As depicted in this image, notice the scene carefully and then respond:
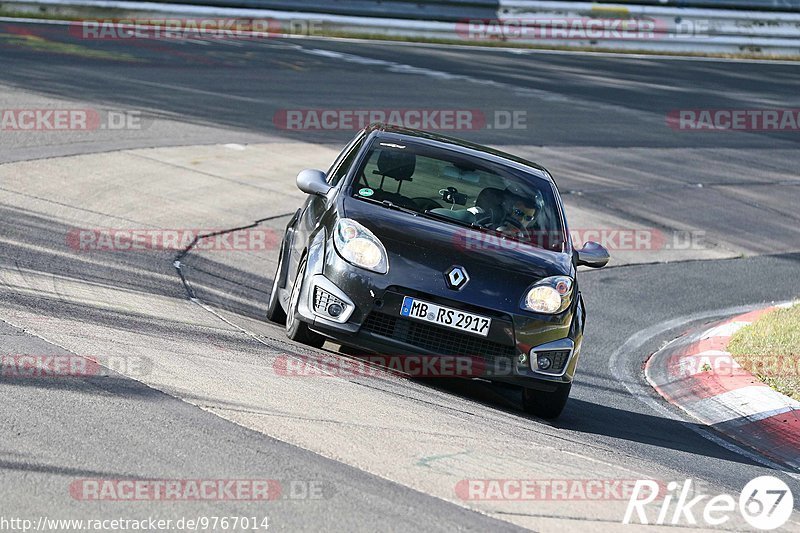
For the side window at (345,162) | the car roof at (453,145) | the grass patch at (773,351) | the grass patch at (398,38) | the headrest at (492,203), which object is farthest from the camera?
the grass patch at (398,38)

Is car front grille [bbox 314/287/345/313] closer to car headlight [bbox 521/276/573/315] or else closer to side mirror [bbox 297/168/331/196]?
side mirror [bbox 297/168/331/196]

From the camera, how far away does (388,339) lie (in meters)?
7.08

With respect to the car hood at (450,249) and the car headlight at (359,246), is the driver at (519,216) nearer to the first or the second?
the car hood at (450,249)

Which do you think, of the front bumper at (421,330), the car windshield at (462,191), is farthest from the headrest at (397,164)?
the front bumper at (421,330)

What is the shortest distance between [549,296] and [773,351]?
3.14 metres

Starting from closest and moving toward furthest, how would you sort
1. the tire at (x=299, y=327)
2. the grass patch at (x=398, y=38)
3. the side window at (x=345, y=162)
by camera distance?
the tire at (x=299, y=327) → the side window at (x=345, y=162) → the grass patch at (x=398, y=38)

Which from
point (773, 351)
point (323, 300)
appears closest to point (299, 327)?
point (323, 300)

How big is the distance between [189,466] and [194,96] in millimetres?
13732

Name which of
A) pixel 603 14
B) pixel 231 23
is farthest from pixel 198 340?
pixel 603 14

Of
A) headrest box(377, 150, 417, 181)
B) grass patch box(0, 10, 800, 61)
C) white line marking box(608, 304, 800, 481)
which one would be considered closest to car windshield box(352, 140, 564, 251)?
headrest box(377, 150, 417, 181)

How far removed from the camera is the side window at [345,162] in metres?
8.36

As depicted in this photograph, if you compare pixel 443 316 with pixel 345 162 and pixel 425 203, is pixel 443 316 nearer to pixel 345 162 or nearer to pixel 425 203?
pixel 425 203

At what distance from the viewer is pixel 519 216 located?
8.18m

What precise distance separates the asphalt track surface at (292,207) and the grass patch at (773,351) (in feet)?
2.73
